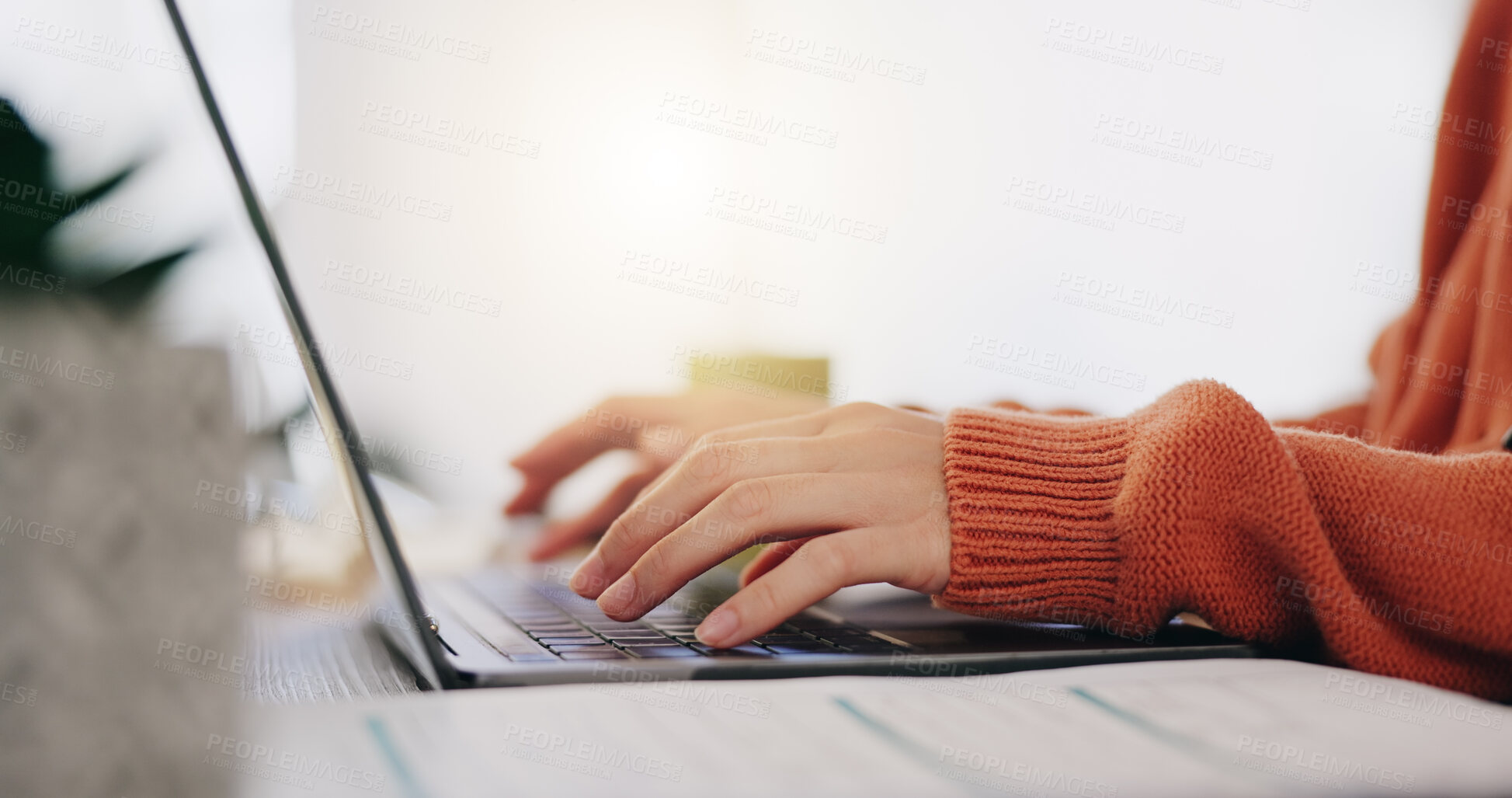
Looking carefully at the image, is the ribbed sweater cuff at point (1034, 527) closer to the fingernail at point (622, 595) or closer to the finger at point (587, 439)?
the fingernail at point (622, 595)

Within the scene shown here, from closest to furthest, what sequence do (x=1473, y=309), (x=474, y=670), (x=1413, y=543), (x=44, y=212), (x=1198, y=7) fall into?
(x=44, y=212) → (x=474, y=670) → (x=1413, y=543) → (x=1473, y=309) → (x=1198, y=7)

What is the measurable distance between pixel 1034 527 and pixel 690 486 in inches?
6.2

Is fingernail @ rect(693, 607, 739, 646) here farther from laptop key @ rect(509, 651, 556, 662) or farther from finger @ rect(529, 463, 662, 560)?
finger @ rect(529, 463, 662, 560)

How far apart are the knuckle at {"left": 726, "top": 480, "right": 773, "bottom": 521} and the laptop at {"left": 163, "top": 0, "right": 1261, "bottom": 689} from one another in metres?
0.05

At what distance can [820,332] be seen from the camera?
7.04 feet

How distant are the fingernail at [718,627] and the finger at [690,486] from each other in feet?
0.27

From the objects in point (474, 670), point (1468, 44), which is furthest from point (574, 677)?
point (1468, 44)

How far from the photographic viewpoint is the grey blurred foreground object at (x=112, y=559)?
0.10 meters

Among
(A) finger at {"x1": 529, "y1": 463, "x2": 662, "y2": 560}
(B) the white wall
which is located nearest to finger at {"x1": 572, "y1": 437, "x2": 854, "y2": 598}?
(A) finger at {"x1": 529, "y1": 463, "x2": 662, "y2": 560}

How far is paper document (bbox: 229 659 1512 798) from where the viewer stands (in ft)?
0.54

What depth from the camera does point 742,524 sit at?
1.22 feet

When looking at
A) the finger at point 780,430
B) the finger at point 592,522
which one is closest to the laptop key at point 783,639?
the finger at point 780,430

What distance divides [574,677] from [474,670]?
0.03 m

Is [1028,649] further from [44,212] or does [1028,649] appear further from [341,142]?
[341,142]
